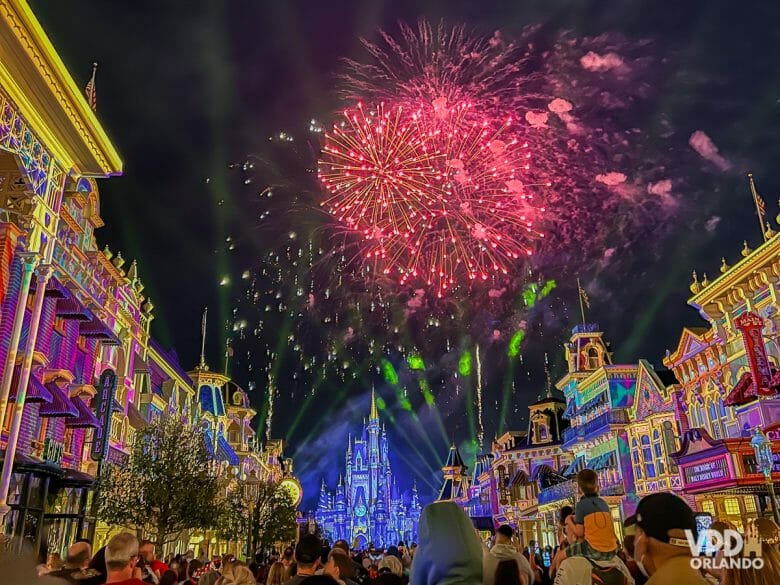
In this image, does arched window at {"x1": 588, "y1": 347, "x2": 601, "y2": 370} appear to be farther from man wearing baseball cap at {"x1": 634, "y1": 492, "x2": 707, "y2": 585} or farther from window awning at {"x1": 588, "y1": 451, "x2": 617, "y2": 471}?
man wearing baseball cap at {"x1": 634, "y1": 492, "x2": 707, "y2": 585}

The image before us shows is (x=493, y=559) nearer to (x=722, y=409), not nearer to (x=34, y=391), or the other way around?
(x=34, y=391)

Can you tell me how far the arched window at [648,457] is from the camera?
130ft

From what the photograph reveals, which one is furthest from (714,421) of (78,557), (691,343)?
(78,557)

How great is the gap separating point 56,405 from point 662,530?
82.1ft

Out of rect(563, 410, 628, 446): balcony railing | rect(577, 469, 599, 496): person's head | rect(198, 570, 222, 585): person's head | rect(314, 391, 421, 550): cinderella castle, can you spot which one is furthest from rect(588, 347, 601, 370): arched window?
rect(314, 391, 421, 550): cinderella castle

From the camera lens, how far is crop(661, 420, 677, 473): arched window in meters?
37.2

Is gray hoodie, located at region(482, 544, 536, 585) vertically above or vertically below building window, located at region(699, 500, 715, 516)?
below

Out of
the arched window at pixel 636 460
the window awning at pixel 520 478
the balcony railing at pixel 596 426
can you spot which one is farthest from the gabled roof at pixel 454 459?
the arched window at pixel 636 460

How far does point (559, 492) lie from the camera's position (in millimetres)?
51062

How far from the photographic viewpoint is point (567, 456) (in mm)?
61281

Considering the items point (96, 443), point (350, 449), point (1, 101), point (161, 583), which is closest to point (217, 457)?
point (96, 443)

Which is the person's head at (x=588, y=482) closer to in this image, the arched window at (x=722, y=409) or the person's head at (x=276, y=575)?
the person's head at (x=276, y=575)

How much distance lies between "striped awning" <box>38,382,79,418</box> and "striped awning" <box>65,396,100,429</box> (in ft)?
5.34

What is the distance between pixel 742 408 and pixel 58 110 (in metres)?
32.2
